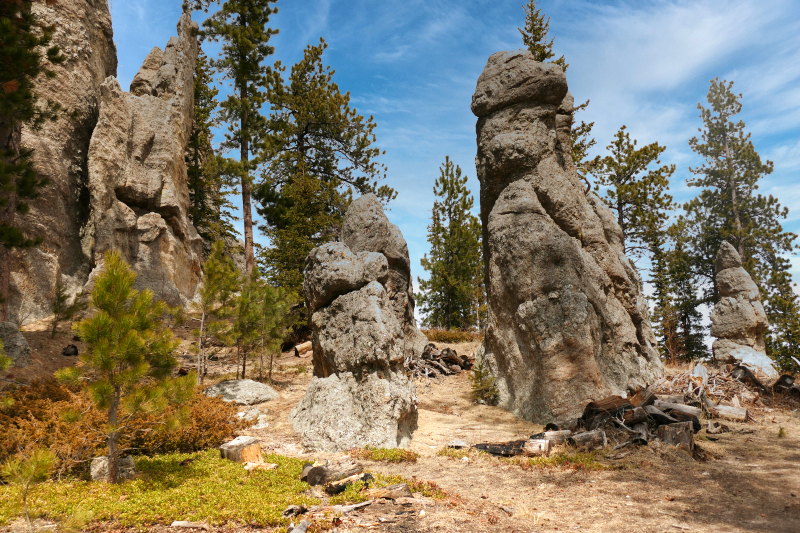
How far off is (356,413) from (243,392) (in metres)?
4.09

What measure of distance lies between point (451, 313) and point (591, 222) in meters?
18.0

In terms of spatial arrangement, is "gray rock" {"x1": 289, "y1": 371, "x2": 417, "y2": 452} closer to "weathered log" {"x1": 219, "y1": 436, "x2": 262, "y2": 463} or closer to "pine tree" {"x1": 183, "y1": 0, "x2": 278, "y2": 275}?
"weathered log" {"x1": 219, "y1": 436, "x2": 262, "y2": 463}

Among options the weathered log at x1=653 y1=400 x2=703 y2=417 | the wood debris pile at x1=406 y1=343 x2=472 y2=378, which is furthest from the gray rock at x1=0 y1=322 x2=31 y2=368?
the weathered log at x1=653 y1=400 x2=703 y2=417

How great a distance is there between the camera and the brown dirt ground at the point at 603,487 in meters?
4.79

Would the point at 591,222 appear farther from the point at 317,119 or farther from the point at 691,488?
the point at 317,119

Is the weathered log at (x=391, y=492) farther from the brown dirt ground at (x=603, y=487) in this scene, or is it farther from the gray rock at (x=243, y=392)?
the gray rock at (x=243, y=392)

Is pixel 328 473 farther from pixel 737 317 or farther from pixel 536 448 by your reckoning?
pixel 737 317

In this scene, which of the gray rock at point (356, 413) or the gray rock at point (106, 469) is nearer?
the gray rock at point (106, 469)

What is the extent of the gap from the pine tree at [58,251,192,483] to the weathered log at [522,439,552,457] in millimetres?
5724

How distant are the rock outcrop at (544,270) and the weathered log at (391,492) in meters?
5.79

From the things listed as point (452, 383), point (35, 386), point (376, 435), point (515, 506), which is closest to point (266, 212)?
point (452, 383)

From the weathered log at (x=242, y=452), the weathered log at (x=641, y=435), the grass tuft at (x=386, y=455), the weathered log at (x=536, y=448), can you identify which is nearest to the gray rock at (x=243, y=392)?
the weathered log at (x=242, y=452)

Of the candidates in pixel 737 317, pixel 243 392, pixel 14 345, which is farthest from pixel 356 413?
pixel 737 317

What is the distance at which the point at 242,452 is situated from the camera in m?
7.12
